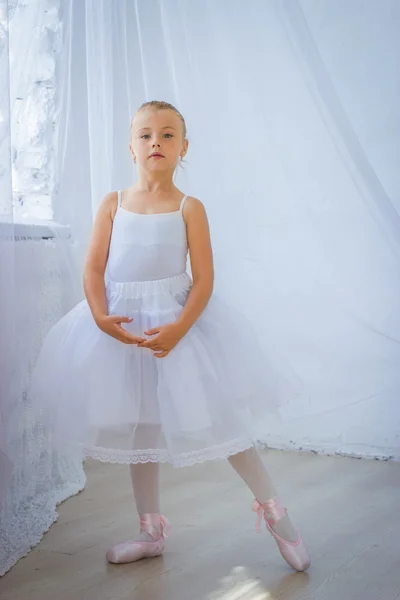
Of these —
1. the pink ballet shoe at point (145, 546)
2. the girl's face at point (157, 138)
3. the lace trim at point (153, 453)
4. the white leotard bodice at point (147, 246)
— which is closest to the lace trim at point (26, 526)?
the pink ballet shoe at point (145, 546)

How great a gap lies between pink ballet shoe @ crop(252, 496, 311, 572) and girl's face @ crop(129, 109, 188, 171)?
0.61 meters

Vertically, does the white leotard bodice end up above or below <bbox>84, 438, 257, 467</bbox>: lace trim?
above

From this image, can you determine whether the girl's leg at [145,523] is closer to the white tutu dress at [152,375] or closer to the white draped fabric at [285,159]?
the white tutu dress at [152,375]

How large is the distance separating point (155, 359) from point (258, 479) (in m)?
0.28

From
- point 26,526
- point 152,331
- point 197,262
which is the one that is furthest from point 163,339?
point 26,526

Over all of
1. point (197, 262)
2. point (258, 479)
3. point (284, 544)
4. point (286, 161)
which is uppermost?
point (286, 161)

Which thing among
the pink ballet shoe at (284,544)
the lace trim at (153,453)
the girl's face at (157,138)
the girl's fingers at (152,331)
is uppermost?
the girl's face at (157,138)

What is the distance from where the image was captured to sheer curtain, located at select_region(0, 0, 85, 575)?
1.27m

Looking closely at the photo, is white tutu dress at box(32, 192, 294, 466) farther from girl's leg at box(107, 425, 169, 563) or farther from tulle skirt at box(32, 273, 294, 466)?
girl's leg at box(107, 425, 169, 563)

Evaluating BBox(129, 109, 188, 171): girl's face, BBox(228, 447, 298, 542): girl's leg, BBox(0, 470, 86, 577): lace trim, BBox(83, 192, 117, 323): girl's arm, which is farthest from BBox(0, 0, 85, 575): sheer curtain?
BBox(228, 447, 298, 542): girl's leg

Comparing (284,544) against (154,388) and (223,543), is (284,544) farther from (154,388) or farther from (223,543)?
(154,388)

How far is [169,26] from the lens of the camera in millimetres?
1836

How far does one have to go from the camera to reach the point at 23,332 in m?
1.58

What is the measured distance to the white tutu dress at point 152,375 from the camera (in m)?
1.26
